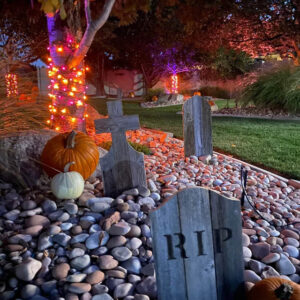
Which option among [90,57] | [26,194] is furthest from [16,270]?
[90,57]

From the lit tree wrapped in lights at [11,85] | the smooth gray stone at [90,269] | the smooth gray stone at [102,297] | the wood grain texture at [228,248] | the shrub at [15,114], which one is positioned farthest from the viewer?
the lit tree wrapped in lights at [11,85]

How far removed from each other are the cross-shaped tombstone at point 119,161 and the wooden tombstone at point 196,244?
180 centimetres

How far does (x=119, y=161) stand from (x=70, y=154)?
0.50 m

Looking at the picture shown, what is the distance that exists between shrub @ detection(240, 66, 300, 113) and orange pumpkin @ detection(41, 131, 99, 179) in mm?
8231

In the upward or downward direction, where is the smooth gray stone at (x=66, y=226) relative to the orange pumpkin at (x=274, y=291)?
upward

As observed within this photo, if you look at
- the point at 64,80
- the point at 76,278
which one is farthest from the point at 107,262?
the point at 64,80

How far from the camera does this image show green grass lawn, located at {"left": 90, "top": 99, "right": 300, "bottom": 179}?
535 cm

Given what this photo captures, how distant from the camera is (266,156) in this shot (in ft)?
18.7

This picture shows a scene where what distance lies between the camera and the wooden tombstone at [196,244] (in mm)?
1707

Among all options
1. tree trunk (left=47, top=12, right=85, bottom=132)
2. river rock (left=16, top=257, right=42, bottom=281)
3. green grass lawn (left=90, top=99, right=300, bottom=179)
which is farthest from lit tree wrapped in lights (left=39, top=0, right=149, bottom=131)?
river rock (left=16, top=257, right=42, bottom=281)

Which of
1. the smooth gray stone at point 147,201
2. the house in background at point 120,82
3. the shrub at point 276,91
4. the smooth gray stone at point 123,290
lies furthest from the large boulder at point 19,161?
the house in background at point 120,82

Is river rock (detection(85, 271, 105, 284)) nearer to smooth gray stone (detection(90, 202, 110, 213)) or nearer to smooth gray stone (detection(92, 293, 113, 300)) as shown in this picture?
smooth gray stone (detection(92, 293, 113, 300))

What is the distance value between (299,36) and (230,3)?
13.9 ft

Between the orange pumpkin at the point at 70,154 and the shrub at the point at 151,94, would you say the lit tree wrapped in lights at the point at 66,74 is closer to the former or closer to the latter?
the orange pumpkin at the point at 70,154
